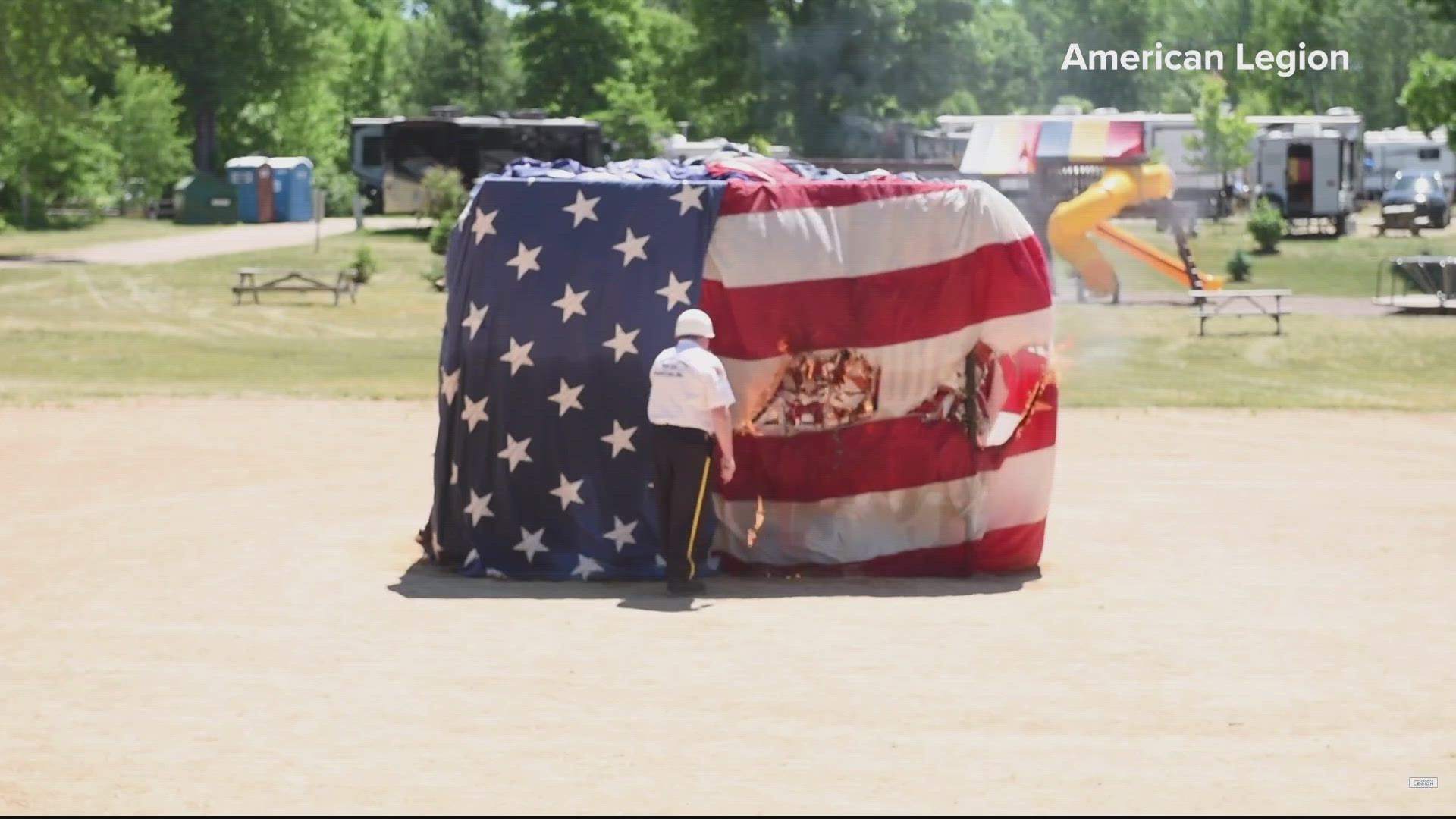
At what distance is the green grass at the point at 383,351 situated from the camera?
24250 millimetres

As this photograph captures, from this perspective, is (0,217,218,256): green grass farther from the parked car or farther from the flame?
the flame

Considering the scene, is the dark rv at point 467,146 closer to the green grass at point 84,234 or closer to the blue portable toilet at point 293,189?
the blue portable toilet at point 293,189

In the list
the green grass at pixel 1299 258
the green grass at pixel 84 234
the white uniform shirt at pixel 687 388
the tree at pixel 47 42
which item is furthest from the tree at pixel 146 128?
the white uniform shirt at pixel 687 388

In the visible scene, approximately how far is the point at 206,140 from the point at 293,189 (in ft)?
34.0

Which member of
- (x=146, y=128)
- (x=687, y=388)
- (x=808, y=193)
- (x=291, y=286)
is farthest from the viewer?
(x=146, y=128)

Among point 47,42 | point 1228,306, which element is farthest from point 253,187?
point 1228,306

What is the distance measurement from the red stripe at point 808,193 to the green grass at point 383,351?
10.4 meters

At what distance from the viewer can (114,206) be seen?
222 feet

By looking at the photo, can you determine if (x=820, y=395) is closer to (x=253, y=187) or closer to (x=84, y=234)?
(x=84, y=234)

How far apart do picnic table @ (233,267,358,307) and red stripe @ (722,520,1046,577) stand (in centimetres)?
2394

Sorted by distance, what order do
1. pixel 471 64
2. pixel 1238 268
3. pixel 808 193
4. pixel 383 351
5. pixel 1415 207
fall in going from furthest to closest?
pixel 471 64 < pixel 1415 207 < pixel 1238 268 < pixel 383 351 < pixel 808 193

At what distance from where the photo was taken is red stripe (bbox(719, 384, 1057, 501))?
43.4 ft

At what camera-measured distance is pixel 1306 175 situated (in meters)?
58.3

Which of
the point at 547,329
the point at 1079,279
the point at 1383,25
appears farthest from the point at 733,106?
the point at 547,329
